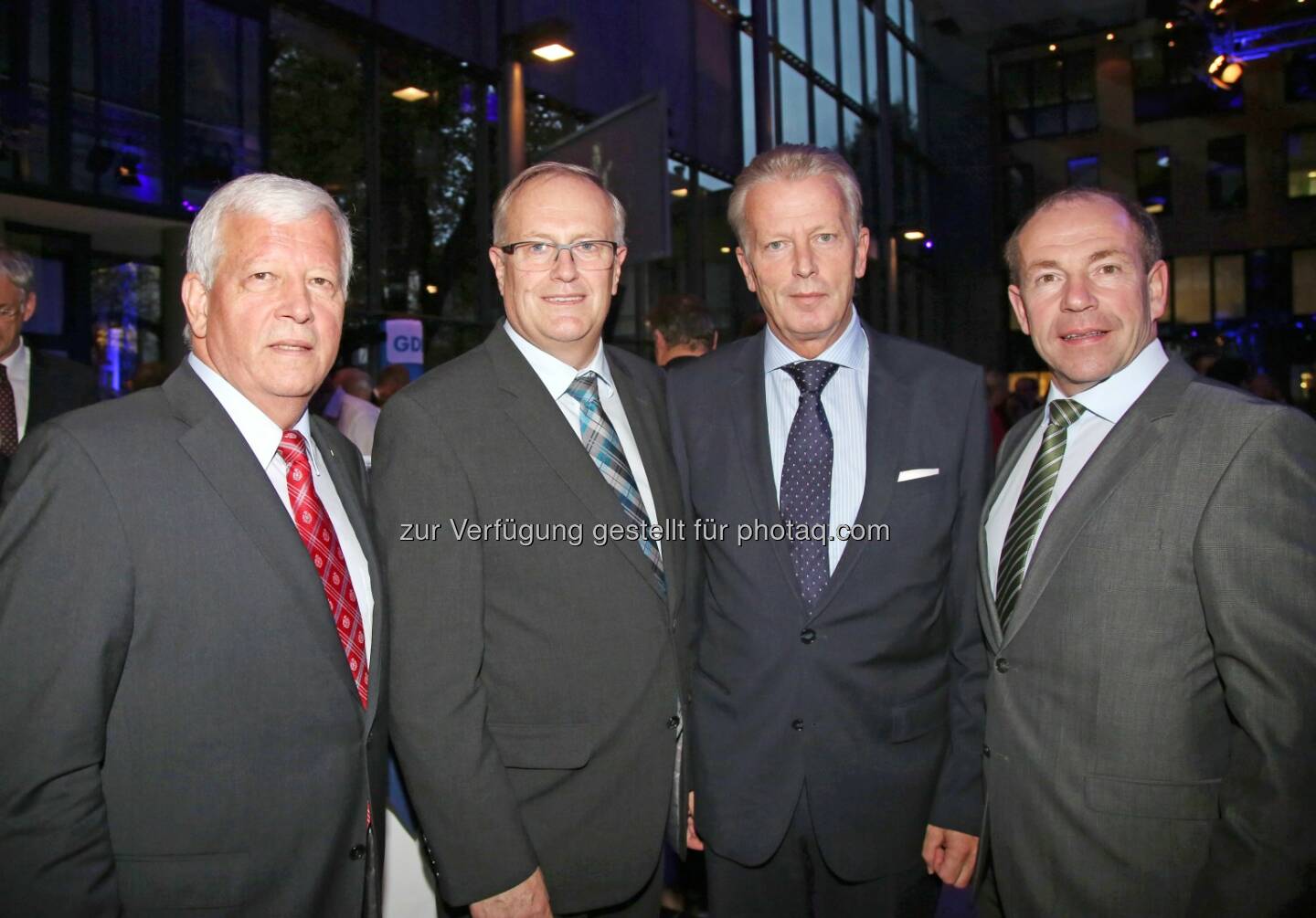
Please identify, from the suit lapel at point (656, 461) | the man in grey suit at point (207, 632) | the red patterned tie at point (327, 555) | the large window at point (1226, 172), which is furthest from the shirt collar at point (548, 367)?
the large window at point (1226, 172)

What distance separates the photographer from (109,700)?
1.43 m

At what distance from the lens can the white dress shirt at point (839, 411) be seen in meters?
2.13

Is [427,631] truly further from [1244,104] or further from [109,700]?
[1244,104]

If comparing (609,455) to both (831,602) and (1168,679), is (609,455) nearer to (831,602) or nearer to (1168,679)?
(831,602)

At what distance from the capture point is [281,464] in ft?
5.80

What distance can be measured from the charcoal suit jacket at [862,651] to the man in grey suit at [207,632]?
2.64 ft

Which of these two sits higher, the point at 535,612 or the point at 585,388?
the point at 585,388

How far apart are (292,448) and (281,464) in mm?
39

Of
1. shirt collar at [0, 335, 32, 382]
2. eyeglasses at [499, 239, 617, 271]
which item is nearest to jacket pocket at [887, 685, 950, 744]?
eyeglasses at [499, 239, 617, 271]

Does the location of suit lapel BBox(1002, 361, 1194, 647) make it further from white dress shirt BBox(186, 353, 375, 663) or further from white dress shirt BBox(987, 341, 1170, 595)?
white dress shirt BBox(186, 353, 375, 663)

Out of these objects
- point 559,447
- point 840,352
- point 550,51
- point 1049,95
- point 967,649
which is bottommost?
point 967,649

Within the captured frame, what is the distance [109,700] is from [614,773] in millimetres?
990

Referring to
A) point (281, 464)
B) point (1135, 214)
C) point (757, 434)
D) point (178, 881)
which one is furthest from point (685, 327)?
point (178, 881)

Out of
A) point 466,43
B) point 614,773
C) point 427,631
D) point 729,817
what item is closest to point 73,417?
point 427,631
